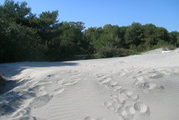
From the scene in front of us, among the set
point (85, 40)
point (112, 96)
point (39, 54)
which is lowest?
point (112, 96)

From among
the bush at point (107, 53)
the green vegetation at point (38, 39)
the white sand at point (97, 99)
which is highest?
the green vegetation at point (38, 39)

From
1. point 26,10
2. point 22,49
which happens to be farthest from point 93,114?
point 26,10

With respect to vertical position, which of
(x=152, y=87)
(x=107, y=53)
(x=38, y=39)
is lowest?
(x=152, y=87)

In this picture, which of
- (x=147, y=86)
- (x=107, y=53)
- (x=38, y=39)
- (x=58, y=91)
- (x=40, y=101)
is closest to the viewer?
(x=40, y=101)

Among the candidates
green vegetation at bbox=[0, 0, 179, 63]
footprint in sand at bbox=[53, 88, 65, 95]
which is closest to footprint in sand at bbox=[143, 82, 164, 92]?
footprint in sand at bbox=[53, 88, 65, 95]

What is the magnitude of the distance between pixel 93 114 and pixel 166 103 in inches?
62.5

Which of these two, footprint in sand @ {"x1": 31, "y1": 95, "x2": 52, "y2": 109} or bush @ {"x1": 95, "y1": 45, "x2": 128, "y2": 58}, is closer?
footprint in sand @ {"x1": 31, "y1": 95, "x2": 52, "y2": 109}

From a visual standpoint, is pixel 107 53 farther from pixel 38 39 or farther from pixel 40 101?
pixel 40 101

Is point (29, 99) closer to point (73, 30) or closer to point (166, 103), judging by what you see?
point (166, 103)

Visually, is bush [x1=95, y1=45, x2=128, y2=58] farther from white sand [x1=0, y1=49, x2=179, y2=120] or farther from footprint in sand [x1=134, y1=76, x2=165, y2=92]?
footprint in sand [x1=134, y1=76, x2=165, y2=92]

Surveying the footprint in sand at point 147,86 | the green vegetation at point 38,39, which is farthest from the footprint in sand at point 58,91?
the green vegetation at point 38,39

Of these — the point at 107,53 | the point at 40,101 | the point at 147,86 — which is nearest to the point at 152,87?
the point at 147,86

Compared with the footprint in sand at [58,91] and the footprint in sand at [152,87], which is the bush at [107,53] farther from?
the footprint in sand at [58,91]

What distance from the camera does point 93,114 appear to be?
142 inches
